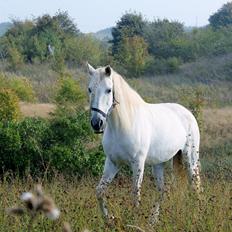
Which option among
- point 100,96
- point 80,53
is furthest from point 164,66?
point 100,96

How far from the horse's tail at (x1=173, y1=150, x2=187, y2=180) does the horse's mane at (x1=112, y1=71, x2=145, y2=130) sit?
1.51 m

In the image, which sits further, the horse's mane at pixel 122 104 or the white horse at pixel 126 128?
the horse's mane at pixel 122 104

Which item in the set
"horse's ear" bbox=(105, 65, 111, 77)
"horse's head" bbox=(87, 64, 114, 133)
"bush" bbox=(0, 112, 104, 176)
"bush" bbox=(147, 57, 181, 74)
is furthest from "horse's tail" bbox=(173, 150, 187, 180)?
"bush" bbox=(147, 57, 181, 74)

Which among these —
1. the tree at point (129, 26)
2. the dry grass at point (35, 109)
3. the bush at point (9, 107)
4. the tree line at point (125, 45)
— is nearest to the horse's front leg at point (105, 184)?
the bush at point (9, 107)

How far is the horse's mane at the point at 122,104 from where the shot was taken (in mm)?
5656

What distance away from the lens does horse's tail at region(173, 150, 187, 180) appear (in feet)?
23.5

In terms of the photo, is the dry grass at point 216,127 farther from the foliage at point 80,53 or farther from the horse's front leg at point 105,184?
the foliage at point 80,53

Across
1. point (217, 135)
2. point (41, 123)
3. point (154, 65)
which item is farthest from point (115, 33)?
point (41, 123)

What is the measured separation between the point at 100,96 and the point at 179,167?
2.17 metres

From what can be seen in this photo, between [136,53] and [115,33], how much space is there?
46.8 feet

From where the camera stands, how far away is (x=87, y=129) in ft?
39.0

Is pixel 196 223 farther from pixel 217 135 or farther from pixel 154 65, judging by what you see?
pixel 154 65

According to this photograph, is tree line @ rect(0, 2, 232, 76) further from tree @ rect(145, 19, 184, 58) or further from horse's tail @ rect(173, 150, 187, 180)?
horse's tail @ rect(173, 150, 187, 180)

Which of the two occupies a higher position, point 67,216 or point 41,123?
point 67,216
